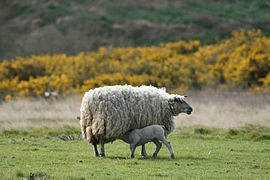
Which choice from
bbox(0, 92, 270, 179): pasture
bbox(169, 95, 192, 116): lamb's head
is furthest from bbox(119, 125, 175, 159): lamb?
bbox(169, 95, 192, 116): lamb's head

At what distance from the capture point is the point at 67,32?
66062 millimetres

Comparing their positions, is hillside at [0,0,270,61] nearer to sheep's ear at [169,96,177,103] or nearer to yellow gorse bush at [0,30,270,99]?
yellow gorse bush at [0,30,270,99]

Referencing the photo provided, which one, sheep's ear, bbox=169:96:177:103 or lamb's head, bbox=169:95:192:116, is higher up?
sheep's ear, bbox=169:96:177:103

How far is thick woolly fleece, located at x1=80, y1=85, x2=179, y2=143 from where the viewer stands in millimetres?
12984

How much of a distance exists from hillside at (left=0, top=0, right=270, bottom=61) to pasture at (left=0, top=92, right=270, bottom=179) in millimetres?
32448

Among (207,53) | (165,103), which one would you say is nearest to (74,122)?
(165,103)

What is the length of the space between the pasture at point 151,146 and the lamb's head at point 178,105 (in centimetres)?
135

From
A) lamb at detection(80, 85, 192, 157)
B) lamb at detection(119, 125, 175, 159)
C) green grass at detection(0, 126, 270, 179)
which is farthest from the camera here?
lamb at detection(80, 85, 192, 157)

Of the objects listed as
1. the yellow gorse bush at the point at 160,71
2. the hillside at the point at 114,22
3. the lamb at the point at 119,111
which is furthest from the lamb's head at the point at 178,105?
the hillside at the point at 114,22

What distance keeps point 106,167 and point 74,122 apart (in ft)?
34.4

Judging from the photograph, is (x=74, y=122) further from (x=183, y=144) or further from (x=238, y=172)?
(x=238, y=172)

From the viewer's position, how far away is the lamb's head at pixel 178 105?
1395cm

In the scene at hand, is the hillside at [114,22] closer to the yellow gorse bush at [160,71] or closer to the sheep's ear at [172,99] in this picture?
the yellow gorse bush at [160,71]

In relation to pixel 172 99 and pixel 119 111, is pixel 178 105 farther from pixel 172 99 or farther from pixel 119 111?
pixel 119 111
